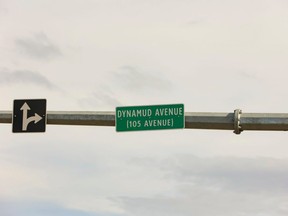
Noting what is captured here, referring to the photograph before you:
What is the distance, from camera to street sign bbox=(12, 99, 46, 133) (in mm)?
15055

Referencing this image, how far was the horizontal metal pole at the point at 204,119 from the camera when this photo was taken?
1377 cm

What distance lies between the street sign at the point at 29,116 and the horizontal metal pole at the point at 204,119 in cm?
18

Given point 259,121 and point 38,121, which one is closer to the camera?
point 259,121

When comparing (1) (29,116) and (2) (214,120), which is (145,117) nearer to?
(2) (214,120)

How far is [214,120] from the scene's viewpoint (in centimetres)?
1415

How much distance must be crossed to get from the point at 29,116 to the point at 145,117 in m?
2.81

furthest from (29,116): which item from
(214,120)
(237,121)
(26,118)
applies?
(237,121)

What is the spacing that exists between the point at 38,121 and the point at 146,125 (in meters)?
2.58

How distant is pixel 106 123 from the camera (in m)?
14.8

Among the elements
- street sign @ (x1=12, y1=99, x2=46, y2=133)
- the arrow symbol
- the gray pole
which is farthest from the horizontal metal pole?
the arrow symbol

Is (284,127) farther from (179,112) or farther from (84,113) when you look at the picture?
(84,113)

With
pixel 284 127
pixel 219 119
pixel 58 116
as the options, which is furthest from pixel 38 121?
pixel 284 127

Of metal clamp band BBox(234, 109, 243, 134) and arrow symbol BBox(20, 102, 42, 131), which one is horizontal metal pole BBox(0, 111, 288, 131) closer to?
metal clamp band BBox(234, 109, 243, 134)

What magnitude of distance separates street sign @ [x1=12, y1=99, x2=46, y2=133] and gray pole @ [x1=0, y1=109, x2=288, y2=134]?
199mm
